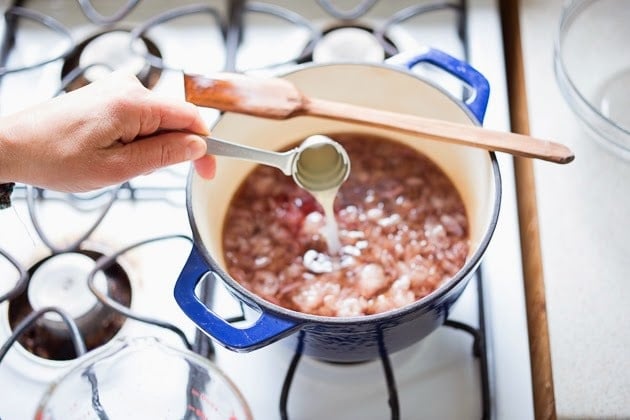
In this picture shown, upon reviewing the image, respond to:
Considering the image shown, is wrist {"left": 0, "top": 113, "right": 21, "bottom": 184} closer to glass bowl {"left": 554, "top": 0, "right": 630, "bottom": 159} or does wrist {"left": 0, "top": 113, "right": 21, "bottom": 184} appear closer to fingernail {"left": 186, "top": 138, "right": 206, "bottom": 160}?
fingernail {"left": 186, "top": 138, "right": 206, "bottom": 160}

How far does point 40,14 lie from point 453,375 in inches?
28.7

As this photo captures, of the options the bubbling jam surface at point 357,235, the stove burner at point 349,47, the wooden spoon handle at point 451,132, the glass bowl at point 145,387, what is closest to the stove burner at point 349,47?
the stove burner at point 349,47

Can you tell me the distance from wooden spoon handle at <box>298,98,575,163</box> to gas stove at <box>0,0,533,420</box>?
0.17 m

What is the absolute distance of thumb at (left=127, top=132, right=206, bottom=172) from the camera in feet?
2.29

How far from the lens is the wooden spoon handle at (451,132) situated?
2.36ft

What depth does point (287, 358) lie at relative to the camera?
81 centimetres

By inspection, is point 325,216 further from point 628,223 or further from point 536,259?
point 628,223

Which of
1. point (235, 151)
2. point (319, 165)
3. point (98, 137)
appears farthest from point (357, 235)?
point (98, 137)

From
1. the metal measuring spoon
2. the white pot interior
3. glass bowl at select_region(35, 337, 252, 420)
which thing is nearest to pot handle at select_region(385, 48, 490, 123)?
the white pot interior

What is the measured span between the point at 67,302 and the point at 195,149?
0.83 feet

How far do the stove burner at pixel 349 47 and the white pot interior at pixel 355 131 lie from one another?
3.6 inches

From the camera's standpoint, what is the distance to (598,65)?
1002 mm

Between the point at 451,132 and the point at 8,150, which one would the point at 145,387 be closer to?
the point at 8,150

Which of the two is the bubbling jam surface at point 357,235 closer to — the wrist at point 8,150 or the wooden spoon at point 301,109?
the wooden spoon at point 301,109
